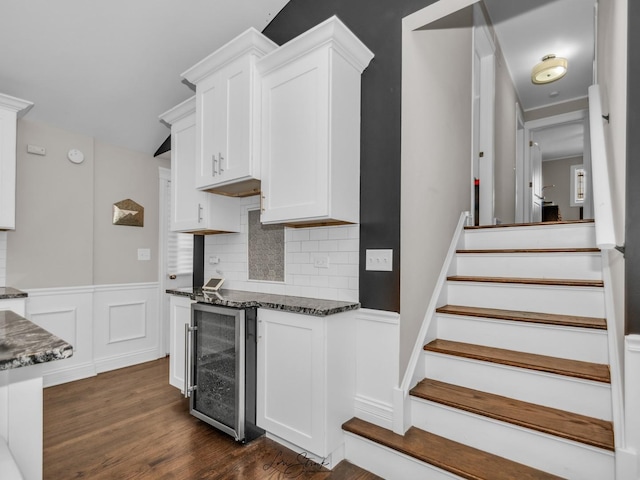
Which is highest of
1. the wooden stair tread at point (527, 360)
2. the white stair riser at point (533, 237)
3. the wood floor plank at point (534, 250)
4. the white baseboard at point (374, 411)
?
the white stair riser at point (533, 237)

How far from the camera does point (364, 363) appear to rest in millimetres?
2135

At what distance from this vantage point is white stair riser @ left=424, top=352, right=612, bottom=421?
164cm

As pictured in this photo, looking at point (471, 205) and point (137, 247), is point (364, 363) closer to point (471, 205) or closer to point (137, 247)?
point (471, 205)

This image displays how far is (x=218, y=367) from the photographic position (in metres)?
2.38

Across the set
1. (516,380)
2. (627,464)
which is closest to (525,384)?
(516,380)

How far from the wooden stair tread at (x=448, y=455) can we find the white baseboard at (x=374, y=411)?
3 cm

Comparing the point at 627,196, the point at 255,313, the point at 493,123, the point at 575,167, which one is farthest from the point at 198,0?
the point at 575,167

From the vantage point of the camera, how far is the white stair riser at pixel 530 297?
2.00 meters

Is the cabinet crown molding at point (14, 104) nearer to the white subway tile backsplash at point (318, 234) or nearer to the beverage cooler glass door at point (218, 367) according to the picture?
the beverage cooler glass door at point (218, 367)

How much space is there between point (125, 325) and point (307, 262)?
2590 millimetres

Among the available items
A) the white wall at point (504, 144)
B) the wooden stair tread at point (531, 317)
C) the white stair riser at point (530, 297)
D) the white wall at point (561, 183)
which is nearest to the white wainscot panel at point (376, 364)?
the wooden stair tread at point (531, 317)

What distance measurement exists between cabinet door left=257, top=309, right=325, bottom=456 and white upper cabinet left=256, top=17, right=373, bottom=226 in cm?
65

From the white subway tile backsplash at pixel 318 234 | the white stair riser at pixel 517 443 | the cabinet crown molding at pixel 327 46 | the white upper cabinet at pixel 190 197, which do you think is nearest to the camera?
the white stair riser at pixel 517 443

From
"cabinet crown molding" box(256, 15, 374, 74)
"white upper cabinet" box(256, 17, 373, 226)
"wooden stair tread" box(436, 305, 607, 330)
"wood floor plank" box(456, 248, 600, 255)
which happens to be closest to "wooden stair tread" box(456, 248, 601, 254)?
"wood floor plank" box(456, 248, 600, 255)
